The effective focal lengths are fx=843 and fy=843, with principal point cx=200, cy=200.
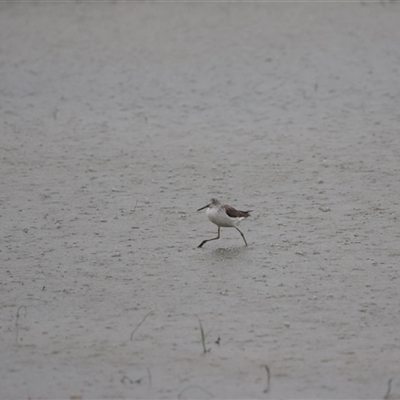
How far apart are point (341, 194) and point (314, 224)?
99cm

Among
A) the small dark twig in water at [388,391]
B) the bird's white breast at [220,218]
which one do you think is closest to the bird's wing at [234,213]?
the bird's white breast at [220,218]

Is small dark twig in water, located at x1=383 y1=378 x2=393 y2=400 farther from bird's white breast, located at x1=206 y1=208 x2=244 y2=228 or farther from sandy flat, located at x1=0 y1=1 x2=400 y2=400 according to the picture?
bird's white breast, located at x1=206 y1=208 x2=244 y2=228

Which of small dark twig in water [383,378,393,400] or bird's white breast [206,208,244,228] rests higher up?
small dark twig in water [383,378,393,400]

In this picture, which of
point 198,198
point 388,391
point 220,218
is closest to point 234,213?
point 220,218

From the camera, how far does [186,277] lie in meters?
7.19

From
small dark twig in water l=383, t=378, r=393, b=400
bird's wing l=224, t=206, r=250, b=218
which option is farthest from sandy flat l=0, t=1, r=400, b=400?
bird's wing l=224, t=206, r=250, b=218

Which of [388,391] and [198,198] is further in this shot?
[198,198]

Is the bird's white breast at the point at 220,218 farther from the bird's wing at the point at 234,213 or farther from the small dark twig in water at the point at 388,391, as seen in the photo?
the small dark twig in water at the point at 388,391

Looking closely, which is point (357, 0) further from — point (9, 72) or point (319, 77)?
point (9, 72)

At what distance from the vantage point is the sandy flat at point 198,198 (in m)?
5.78

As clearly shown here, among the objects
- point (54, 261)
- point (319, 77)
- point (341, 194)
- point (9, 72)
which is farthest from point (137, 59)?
point (54, 261)

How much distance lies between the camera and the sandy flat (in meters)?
5.78

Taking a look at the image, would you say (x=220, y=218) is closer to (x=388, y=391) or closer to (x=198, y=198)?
Answer: (x=198, y=198)

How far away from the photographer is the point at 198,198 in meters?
9.20
